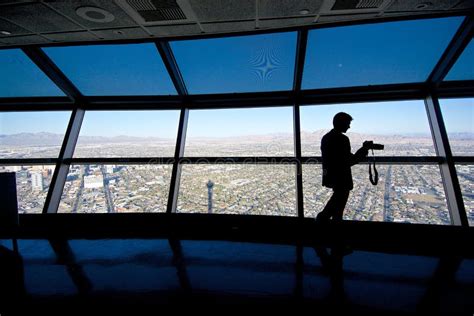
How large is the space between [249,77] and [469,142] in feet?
11.5

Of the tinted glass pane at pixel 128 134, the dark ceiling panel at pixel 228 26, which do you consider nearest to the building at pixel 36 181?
the tinted glass pane at pixel 128 134

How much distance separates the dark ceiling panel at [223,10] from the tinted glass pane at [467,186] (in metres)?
3.70

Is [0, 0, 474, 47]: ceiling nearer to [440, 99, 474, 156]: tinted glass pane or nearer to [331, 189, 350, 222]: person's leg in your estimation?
[440, 99, 474, 156]: tinted glass pane

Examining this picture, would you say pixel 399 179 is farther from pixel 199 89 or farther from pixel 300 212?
pixel 199 89

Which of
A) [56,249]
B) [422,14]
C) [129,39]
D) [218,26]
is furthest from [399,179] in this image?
[56,249]

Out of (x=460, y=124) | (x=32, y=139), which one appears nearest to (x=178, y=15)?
(x=32, y=139)

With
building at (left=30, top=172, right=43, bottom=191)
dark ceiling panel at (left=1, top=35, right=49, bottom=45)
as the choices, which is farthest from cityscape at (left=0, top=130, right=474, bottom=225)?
dark ceiling panel at (left=1, top=35, right=49, bottom=45)

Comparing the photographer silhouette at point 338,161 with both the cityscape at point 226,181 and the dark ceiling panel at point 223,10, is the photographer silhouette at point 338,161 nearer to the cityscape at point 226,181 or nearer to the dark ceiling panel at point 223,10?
the cityscape at point 226,181

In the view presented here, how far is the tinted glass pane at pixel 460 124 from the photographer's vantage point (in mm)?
3252

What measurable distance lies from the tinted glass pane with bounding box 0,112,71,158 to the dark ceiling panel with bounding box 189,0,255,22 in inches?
132

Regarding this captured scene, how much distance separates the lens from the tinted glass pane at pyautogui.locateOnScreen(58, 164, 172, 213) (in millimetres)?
3826

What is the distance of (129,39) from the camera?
3.13 meters

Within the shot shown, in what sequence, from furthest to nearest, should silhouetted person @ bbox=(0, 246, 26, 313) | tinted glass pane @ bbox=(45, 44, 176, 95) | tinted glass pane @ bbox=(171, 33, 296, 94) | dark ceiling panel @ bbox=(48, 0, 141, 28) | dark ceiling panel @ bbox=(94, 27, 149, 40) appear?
tinted glass pane @ bbox=(45, 44, 176, 95), tinted glass pane @ bbox=(171, 33, 296, 94), dark ceiling panel @ bbox=(94, 27, 149, 40), dark ceiling panel @ bbox=(48, 0, 141, 28), silhouetted person @ bbox=(0, 246, 26, 313)

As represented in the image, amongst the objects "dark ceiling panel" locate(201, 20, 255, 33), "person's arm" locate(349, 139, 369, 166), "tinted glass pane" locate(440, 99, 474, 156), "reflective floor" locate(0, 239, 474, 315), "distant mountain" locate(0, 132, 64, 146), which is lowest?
"reflective floor" locate(0, 239, 474, 315)
